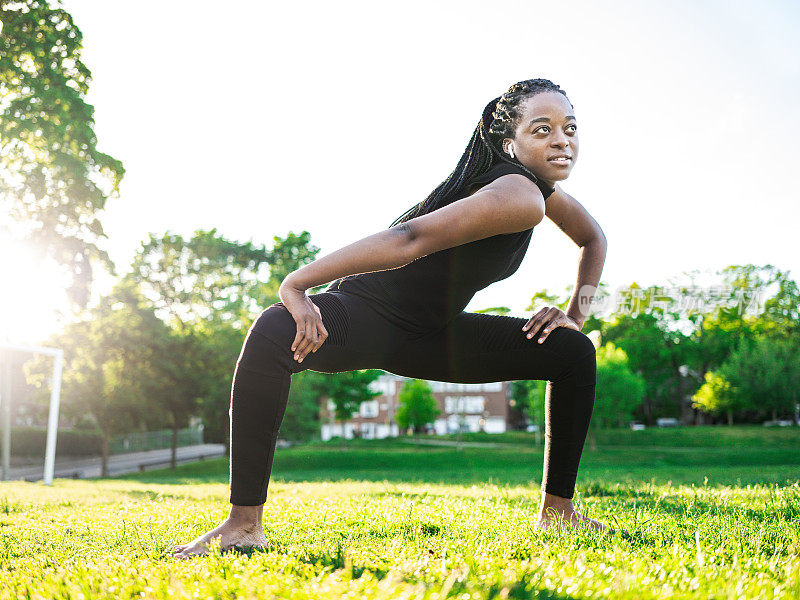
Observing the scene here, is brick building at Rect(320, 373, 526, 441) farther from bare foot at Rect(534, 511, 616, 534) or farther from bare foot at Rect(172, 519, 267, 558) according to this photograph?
bare foot at Rect(172, 519, 267, 558)

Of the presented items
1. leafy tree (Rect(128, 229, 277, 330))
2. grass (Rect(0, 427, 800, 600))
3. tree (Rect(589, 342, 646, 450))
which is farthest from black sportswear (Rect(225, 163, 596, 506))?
leafy tree (Rect(128, 229, 277, 330))

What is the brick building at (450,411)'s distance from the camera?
279 ft

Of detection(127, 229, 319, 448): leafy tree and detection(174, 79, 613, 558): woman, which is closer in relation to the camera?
detection(174, 79, 613, 558): woman

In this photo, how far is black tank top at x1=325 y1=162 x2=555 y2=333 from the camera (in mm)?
2891

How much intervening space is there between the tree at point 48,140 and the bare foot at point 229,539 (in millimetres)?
16907

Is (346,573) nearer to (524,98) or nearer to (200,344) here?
(524,98)

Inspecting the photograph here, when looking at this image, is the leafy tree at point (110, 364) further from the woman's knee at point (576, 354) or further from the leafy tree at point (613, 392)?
the woman's knee at point (576, 354)

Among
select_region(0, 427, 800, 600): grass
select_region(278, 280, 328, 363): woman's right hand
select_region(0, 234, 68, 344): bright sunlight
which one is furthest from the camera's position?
select_region(0, 234, 68, 344): bright sunlight

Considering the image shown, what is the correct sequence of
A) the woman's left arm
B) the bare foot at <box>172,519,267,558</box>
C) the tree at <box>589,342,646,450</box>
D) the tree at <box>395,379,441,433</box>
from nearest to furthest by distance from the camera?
the bare foot at <box>172,519,267,558</box> → the woman's left arm → the tree at <box>589,342,646,450</box> → the tree at <box>395,379,441,433</box>

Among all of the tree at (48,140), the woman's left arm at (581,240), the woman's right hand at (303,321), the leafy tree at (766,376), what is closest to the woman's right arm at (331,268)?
the woman's right hand at (303,321)

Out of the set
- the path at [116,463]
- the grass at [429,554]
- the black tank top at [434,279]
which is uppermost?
the black tank top at [434,279]

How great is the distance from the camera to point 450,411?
287 ft

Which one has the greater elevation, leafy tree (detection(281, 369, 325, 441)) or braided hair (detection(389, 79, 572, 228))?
braided hair (detection(389, 79, 572, 228))

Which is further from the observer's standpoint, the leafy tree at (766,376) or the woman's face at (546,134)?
the leafy tree at (766,376)
